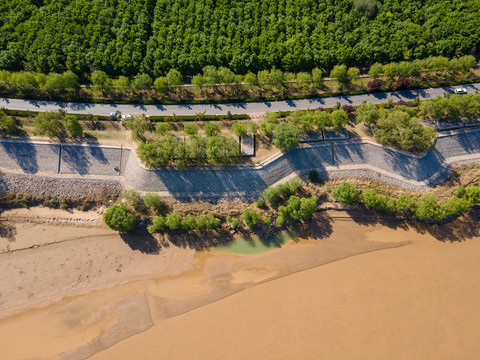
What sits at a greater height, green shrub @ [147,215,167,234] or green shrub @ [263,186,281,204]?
green shrub @ [263,186,281,204]

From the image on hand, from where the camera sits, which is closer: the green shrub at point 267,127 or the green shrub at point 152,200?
the green shrub at point 152,200

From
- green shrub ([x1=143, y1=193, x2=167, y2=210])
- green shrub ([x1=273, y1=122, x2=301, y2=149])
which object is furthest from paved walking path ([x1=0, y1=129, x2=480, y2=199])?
green shrub ([x1=273, y1=122, x2=301, y2=149])

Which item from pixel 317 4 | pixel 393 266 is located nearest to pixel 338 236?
pixel 393 266

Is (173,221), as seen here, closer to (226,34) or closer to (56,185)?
(56,185)

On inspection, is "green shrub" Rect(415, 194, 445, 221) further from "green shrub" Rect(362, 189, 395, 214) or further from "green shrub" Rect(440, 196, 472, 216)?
"green shrub" Rect(362, 189, 395, 214)

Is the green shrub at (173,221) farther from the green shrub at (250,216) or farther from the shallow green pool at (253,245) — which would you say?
the green shrub at (250,216)

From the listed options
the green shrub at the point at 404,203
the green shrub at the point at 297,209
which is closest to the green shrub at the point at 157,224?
the green shrub at the point at 297,209
